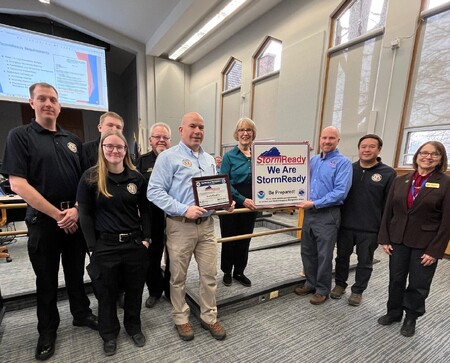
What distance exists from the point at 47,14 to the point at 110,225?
8.19 meters

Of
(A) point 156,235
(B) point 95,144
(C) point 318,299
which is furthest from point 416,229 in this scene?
(B) point 95,144

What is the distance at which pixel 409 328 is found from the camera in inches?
75.1

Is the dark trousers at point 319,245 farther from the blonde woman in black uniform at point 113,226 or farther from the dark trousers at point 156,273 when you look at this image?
the blonde woman in black uniform at point 113,226

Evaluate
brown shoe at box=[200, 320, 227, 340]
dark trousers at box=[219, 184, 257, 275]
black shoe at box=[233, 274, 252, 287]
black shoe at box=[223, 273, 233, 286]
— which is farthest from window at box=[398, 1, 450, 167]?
brown shoe at box=[200, 320, 227, 340]

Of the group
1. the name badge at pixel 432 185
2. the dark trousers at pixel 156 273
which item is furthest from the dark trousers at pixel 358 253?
the dark trousers at pixel 156 273

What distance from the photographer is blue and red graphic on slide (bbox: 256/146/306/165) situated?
1.98 m

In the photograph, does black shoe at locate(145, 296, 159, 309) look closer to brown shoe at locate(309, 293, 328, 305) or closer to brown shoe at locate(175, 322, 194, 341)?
brown shoe at locate(175, 322, 194, 341)

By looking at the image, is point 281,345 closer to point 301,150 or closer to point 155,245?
point 155,245

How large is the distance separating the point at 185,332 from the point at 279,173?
145 centimetres

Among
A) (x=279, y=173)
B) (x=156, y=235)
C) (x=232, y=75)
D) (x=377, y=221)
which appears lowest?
(x=156, y=235)

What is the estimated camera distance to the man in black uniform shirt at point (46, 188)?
56.0 inches

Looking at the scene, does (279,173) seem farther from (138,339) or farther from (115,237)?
(138,339)

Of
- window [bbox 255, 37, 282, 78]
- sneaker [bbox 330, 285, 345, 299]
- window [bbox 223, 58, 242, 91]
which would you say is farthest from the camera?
window [bbox 223, 58, 242, 91]

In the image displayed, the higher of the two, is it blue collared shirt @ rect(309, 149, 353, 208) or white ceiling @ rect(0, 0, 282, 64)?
white ceiling @ rect(0, 0, 282, 64)
